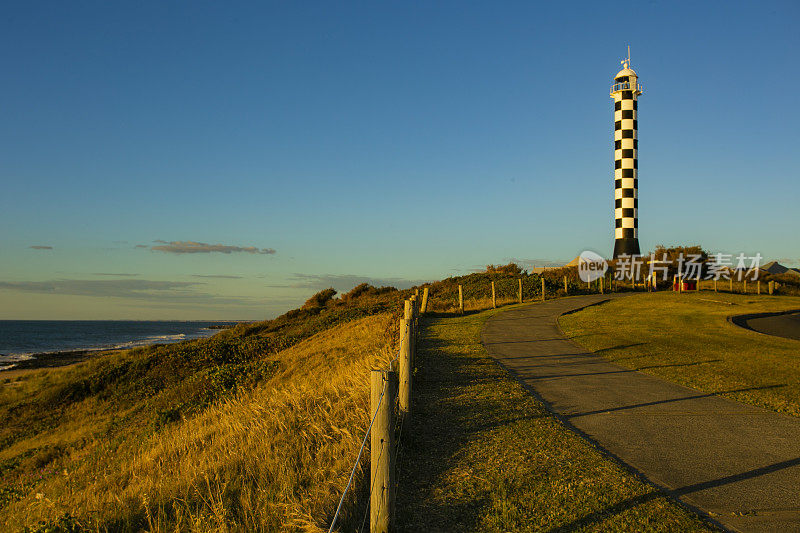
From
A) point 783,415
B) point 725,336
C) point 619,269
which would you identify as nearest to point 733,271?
point 619,269

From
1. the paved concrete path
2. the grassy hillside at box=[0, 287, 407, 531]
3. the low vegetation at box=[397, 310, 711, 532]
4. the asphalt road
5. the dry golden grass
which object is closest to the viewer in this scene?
the low vegetation at box=[397, 310, 711, 532]

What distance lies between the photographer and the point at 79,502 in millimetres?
6246

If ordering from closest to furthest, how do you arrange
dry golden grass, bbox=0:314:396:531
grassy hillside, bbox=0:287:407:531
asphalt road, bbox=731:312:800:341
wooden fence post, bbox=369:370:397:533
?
wooden fence post, bbox=369:370:397:533 → dry golden grass, bbox=0:314:396:531 → grassy hillside, bbox=0:287:407:531 → asphalt road, bbox=731:312:800:341

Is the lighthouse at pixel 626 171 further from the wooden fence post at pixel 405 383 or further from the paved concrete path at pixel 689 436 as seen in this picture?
the wooden fence post at pixel 405 383

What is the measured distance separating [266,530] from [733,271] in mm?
52987

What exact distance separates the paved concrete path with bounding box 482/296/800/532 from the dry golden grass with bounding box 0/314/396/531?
3.27m

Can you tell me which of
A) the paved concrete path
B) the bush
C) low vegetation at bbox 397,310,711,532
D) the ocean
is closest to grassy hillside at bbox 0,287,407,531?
low vegetation at bbox 397,310,711,532

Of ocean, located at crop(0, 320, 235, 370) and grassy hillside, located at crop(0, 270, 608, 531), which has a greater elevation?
grassy hillside, located at crop(0, 270, 608, 531)

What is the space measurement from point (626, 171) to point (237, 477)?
42.5 metres

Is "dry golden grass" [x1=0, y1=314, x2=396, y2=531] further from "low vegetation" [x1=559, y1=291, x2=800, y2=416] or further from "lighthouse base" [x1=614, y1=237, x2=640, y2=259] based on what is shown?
"lighthouse base" [x1=614, y1=237, x2=640, y2=259]

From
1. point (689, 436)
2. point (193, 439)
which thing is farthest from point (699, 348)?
point (193, 439)

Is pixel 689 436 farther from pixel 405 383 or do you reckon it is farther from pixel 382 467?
pixel 382 467

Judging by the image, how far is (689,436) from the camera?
22.4 ft

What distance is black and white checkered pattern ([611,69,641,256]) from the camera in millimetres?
41438
